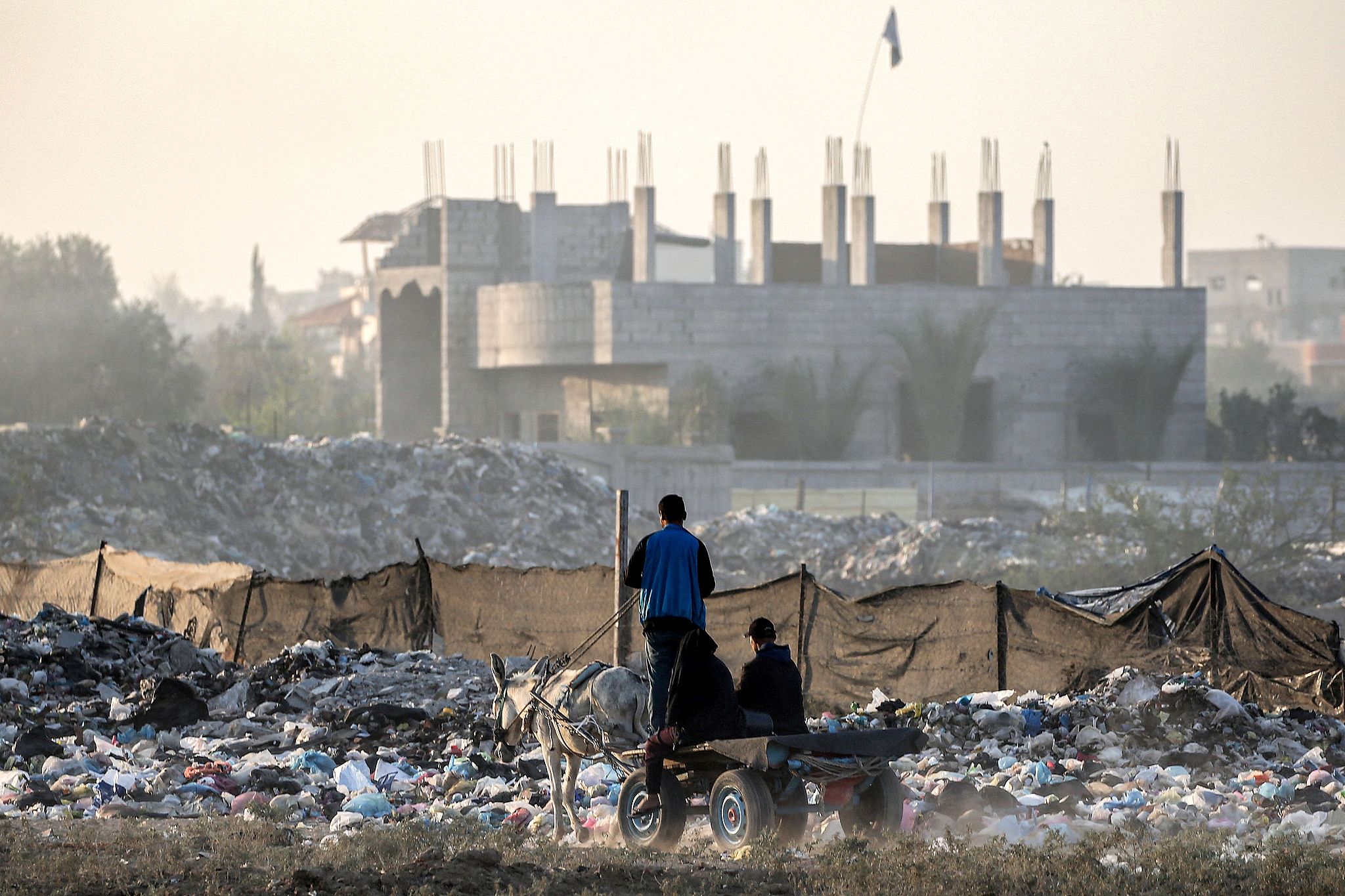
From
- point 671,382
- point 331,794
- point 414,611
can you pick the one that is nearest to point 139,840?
point 331,794

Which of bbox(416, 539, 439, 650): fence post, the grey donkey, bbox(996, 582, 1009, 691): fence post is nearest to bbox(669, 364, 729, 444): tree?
bbox(416, 539, 439, 650): fence post

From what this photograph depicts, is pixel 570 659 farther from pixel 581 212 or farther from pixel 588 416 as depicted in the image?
pixel 581 212

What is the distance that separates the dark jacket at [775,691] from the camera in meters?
9.06

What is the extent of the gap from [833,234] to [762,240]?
7.08 ft

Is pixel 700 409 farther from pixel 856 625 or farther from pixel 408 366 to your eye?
pixel 856 625

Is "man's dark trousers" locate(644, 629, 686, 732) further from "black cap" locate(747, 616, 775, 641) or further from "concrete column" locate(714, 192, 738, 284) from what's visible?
"concrete column" locate(714, 192, 738, 284)

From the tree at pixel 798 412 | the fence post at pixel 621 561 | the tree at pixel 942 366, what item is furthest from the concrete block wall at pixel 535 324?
the fence post at pixel 621 561

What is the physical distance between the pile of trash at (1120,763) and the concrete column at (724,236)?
37.8 metres

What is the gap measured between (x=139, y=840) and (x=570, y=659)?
2.71 m

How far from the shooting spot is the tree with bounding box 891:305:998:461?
48.0m

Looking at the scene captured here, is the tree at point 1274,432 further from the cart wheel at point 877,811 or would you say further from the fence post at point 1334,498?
the cart wheel at point 877,811

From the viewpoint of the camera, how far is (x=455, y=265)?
5025 centimetres

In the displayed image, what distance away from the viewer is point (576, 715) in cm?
959

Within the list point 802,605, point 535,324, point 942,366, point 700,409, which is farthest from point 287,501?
point 942,366
